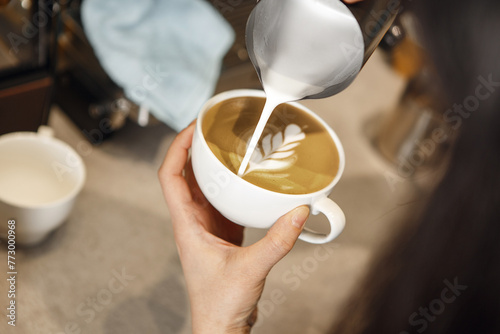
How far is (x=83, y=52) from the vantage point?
Answer: 83 cm

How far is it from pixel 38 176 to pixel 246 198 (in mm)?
413

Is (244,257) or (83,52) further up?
(244,257)

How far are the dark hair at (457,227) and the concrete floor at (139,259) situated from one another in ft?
0.16

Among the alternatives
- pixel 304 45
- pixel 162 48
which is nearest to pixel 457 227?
pixel 304 45

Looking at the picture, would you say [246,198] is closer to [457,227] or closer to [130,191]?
[457,227]

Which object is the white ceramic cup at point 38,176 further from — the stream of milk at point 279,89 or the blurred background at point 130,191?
the stream of milk at point 279,89

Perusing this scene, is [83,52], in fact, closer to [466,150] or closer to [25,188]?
[25,188]

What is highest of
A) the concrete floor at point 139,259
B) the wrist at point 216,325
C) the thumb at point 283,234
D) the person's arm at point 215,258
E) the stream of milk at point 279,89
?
the stream of milk at point 279,89

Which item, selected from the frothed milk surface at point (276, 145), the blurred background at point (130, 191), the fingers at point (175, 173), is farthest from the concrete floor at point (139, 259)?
the fingers at point (175, 173)

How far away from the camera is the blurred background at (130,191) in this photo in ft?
2.17

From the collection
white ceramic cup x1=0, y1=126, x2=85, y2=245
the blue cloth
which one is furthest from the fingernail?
the blue cloth

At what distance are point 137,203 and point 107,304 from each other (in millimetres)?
197

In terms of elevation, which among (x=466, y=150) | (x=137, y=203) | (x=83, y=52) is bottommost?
(x=137, y=203)

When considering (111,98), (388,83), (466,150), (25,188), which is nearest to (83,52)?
(111,98)
